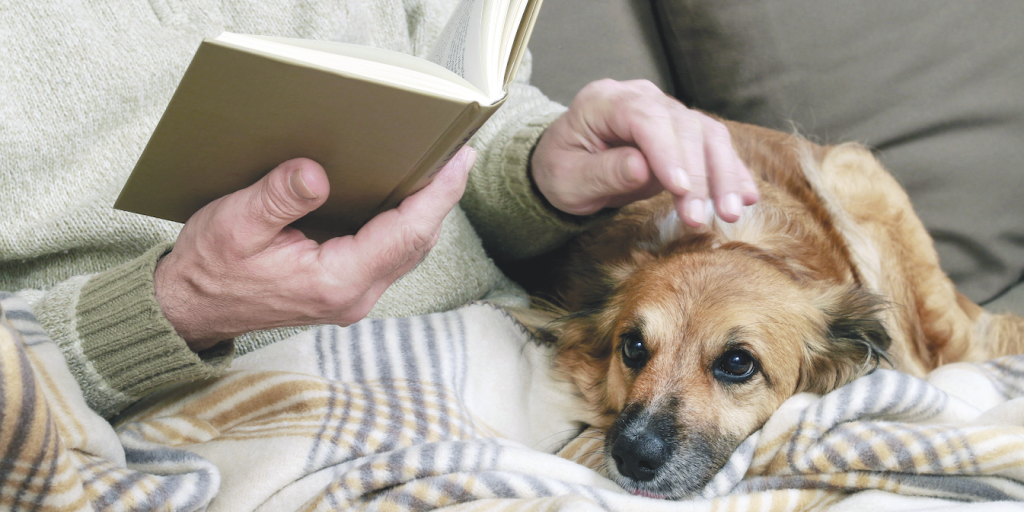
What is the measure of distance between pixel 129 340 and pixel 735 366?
0.88m

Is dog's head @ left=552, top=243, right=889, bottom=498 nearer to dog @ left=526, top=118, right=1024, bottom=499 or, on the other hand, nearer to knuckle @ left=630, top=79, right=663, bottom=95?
dog @ left=526, top=118, right=1024, bottom=499

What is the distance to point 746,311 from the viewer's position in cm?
104

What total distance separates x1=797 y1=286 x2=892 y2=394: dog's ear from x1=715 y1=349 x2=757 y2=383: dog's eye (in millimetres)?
134

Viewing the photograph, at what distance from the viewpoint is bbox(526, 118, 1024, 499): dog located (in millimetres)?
1015

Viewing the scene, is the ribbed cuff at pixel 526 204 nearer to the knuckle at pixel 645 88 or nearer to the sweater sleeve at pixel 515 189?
the sweater sleeve at pixel 515 189

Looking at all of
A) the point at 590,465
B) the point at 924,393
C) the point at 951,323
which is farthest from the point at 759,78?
the point at 590,465

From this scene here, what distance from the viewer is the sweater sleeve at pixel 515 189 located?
1258 mm

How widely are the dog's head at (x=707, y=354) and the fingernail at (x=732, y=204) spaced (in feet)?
0.59

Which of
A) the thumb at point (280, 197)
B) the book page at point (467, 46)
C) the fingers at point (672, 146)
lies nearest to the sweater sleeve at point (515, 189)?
the fingers at point (672, 146)

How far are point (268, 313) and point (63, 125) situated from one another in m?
0.45

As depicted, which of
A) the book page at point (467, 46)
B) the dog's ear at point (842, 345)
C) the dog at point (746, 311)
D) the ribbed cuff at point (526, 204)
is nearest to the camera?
the book page at point (467, 46)

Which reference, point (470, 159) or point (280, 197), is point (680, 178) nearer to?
point (470, 159)

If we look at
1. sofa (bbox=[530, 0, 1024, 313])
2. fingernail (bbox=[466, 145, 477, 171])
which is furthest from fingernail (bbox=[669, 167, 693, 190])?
sofa (bbox=[530, 0, 1024, 313])

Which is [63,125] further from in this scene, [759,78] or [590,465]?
[759,78]
